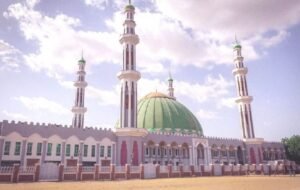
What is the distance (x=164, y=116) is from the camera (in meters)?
62.0

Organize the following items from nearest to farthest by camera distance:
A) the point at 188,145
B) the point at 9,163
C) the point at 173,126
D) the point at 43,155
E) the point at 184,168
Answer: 1. the point at 9,163
2. the point at 43,155
3. the point at 184,168
4. the point at 188,145
5. the point at 173,126

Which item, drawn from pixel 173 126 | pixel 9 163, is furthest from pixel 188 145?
pixel 9 163

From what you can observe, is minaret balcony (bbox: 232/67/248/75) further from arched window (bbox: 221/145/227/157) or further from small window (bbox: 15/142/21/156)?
small window (bbox: 15/142/21/156)

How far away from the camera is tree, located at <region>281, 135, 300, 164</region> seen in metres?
67.2

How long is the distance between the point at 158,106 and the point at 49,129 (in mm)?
30807

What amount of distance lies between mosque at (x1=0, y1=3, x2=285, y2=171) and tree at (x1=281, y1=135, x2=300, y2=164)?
5.25ft

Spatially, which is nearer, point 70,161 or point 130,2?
point 70,161

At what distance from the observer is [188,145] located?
A: 56.0 m

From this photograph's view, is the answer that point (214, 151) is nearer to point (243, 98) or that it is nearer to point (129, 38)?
point (243, 98)

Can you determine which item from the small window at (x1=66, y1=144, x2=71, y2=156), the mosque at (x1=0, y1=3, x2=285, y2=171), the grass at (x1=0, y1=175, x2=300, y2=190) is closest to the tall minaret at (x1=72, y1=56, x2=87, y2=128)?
the mosque at (x1=0, y1=3, x2=285, y2=171)

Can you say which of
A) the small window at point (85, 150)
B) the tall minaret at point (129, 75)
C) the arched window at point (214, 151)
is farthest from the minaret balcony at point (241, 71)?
the small window at point (85, 150)

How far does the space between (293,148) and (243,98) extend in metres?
19.6

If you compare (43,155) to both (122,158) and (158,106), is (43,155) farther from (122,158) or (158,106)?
(158,106)

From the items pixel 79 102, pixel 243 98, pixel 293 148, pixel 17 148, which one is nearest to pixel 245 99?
pixel 243 98
